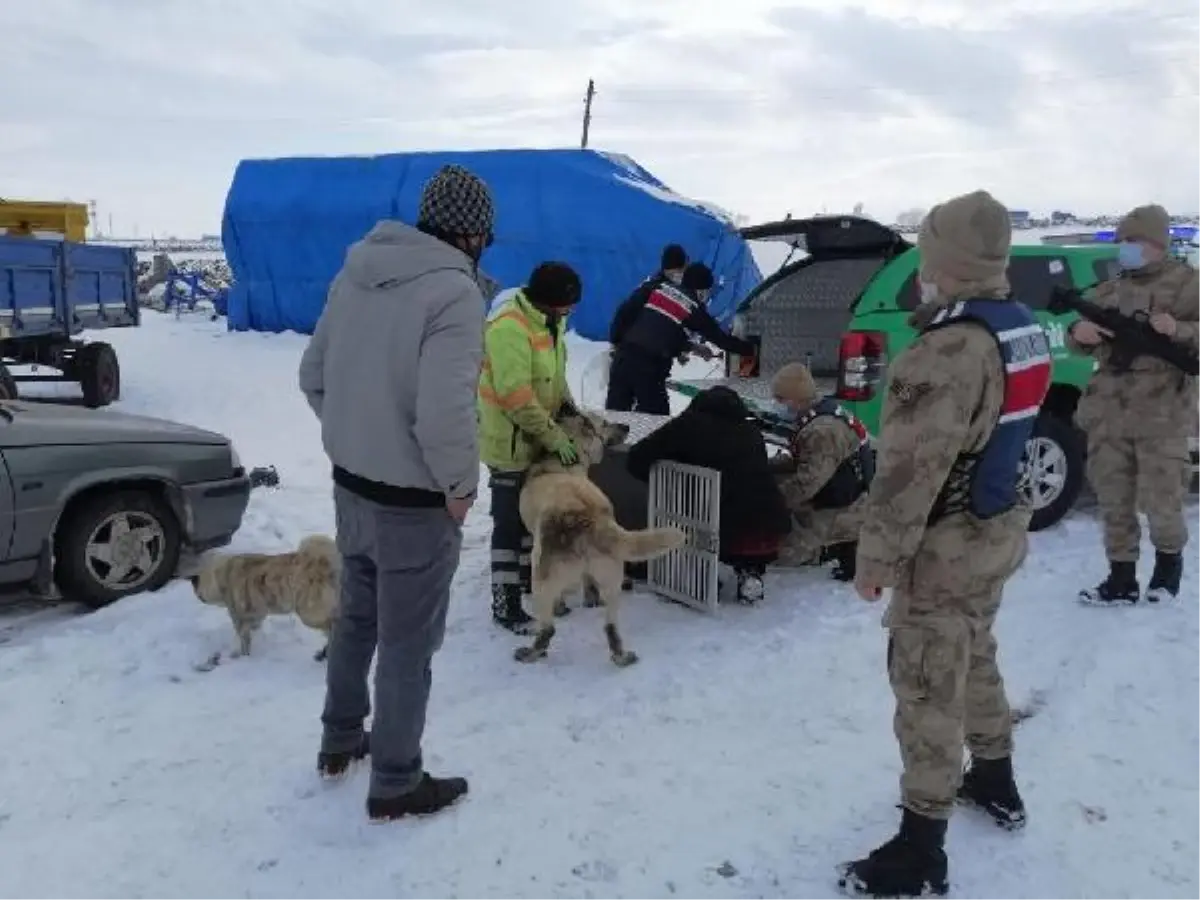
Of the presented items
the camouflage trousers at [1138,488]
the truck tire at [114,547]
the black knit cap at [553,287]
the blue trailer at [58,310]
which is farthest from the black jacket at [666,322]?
the blue trailer at [58,310]

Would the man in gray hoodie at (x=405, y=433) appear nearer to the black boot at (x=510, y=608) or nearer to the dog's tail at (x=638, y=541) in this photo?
the dog's tail at (x=638, y=541)

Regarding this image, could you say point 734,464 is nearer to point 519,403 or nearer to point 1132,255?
point 519,403

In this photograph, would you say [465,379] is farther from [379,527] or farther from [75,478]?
[75,478]

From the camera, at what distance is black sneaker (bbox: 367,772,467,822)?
3244 mm

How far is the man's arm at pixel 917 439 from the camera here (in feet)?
8.79

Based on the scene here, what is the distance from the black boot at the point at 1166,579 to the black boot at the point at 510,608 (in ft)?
10.5

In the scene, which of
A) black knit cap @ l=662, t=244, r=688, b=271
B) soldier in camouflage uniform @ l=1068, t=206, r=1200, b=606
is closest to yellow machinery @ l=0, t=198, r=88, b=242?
black knit cap @ l=662, t=244, r=688, b=271

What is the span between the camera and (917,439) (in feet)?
8.83

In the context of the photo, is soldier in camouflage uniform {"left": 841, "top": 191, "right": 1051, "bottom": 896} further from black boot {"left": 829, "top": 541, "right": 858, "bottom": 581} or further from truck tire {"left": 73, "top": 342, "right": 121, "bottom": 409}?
truck tire {"left": 73, "top": 342, "right": 121, "bottom": 409}

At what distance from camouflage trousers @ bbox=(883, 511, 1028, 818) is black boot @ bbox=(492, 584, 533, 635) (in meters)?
2.44

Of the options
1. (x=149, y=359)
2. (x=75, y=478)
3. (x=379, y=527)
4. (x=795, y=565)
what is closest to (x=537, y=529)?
(x=379, y=527)

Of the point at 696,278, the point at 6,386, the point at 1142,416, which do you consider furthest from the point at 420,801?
the point at 6,386

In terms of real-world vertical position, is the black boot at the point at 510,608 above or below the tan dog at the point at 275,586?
below

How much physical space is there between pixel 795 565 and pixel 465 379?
11.1 ft
